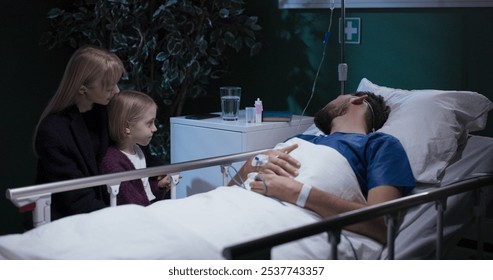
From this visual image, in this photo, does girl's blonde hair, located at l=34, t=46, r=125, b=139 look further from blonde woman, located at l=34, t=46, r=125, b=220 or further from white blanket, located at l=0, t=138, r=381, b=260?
white blanket, located at l=0, t=138, r=381, b=260

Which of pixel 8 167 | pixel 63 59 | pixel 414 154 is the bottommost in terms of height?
pixel 8 167

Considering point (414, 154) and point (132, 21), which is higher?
point (132, 21)

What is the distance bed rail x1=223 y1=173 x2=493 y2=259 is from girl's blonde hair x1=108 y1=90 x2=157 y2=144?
1.07 m

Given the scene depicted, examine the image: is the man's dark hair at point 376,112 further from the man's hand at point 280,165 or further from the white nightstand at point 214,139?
the white nightstand at point 214,139

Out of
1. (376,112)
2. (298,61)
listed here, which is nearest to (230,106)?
(298,61)

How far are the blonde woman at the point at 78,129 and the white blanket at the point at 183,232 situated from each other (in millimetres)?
364

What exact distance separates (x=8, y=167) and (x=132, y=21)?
1.06 metres

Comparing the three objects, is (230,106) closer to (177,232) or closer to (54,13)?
(54,13)

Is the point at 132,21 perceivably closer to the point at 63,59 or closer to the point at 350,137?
the point at 63,59

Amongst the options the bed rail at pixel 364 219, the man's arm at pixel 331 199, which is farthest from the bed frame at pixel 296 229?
the man's arm at pixel 331 199

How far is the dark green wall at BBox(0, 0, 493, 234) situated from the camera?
116 inches
